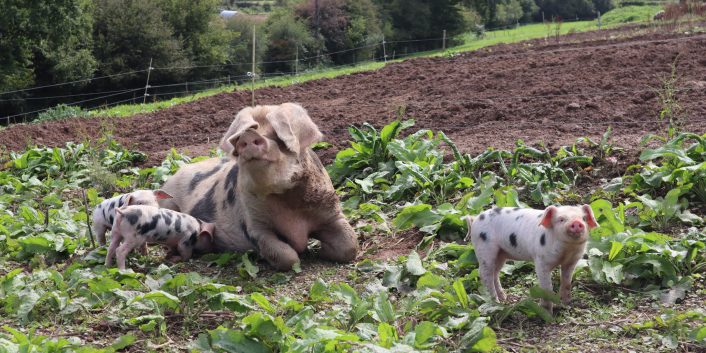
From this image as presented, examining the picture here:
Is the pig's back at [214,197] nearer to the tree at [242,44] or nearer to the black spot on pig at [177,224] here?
the black spot on pig at [177,224]

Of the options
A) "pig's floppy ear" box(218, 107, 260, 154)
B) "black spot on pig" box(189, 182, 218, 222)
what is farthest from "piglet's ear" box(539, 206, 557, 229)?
"black spot on pig" box(189, 182, 218, 222)

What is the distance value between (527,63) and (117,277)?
47.0 ft

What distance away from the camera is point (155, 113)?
18.5m

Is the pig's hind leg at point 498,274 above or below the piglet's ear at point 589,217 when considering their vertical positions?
below

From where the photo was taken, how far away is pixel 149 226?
718cm

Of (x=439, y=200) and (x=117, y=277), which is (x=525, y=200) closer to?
(x=439, y=200)

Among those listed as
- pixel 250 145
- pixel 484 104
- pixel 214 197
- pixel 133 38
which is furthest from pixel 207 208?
pixel 133 38

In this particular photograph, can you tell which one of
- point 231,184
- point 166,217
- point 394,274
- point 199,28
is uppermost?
point 199,28

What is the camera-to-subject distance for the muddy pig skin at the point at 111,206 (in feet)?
25.1

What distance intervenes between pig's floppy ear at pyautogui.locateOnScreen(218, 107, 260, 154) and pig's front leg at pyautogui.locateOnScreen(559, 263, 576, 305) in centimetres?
240

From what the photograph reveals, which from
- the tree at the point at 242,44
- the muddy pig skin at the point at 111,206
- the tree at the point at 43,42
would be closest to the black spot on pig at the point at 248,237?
the muddy pig skin at the point at 111,206

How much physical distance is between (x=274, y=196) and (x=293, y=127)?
2.03 feet

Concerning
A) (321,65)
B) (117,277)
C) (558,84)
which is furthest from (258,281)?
(321,65)

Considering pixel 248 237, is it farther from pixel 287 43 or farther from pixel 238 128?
pixel 287 43
